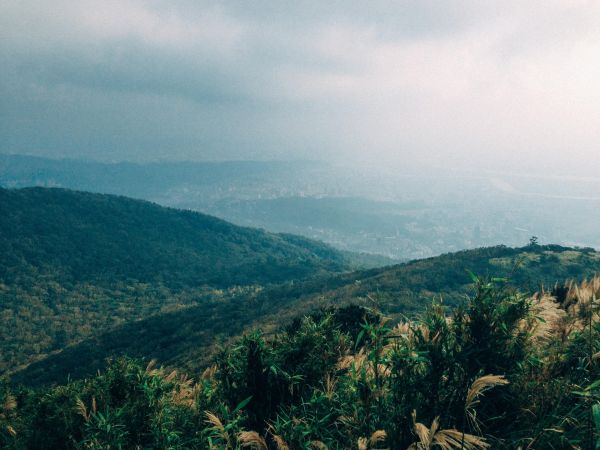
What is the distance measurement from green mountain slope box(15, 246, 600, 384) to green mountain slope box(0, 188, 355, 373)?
25.6m

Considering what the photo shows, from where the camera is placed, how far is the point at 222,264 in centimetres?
17338

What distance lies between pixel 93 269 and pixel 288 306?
121 m

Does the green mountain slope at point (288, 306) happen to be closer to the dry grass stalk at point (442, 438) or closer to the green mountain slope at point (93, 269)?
the green mountain slope at point (93, 269)

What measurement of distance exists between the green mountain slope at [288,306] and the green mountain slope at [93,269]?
1010 inches

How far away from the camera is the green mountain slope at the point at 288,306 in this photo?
173 ft

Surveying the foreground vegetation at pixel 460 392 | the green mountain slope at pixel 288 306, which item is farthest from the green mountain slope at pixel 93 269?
the foreground vegetation at pixel 460 392

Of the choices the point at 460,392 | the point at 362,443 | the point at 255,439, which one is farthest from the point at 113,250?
the point at 460,392

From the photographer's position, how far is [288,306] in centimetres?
6681

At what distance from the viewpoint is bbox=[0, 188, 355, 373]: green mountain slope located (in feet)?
338

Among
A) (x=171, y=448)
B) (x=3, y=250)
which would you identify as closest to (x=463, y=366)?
(x=171, y=448)

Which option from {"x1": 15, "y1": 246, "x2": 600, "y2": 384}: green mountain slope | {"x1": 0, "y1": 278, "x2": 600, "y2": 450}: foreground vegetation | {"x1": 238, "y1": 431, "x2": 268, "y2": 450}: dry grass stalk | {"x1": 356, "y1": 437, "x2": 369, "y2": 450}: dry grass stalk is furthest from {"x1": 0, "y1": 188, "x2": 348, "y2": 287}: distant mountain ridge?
{"x1": 356, "y1": 437, "x2": 369, "y2": 450}: dry grass stalk

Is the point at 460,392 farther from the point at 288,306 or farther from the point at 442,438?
the point at 288,306

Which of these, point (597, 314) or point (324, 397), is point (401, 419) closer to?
point (324, 397)

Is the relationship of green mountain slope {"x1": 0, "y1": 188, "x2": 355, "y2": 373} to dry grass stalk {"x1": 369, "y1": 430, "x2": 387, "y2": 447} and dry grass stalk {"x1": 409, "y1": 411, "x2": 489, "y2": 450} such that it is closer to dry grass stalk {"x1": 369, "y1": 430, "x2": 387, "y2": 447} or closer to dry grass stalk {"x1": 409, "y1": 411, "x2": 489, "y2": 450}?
dry grass stalk {"x1": 369, "y1": 430, "x2": 387, "y2": 447}
